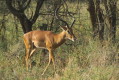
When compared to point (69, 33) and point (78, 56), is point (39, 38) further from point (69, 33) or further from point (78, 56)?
point (78, 56)

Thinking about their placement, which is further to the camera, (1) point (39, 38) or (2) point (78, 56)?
(1) point (39, 38)

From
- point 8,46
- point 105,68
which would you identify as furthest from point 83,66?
point 8,46

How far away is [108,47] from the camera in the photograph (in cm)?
741

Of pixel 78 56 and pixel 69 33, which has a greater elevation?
pixel 69 33

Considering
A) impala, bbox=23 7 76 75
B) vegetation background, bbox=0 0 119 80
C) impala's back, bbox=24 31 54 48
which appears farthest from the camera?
impala's back, bbox=24 31 54 48

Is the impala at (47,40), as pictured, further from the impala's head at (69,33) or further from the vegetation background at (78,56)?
the vegetation background at (78,56)

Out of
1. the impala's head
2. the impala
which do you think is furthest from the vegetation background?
the impala's head

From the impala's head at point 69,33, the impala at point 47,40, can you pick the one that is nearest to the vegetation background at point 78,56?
the impala at point 47,40

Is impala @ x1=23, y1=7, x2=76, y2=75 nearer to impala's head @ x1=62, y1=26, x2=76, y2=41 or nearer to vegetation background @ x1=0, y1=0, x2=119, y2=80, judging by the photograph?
impala's head @ x1=62, y1=26, x2=76, y2=41

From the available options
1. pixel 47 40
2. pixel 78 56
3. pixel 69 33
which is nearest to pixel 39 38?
pixel 47 40

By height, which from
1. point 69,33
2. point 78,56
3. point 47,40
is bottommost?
point 78,56

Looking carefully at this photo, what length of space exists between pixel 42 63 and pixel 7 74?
168 centimetres

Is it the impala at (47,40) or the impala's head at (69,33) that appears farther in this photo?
the impala at (47,40)

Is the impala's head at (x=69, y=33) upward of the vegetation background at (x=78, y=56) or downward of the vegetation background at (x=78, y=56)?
upward
